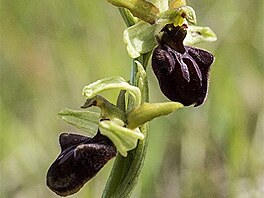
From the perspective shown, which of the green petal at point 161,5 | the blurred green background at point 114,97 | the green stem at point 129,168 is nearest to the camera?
the green stem at point 129,168

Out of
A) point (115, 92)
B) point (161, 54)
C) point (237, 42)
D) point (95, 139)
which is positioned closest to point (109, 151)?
point (95, 139)

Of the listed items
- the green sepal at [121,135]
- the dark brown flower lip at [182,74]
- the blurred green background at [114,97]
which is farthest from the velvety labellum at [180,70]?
the blurred green background at [114,97]

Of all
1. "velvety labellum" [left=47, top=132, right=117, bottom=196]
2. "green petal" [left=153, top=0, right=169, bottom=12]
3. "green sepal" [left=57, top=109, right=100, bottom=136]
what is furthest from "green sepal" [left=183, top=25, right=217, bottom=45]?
"velvety labellum" [left=47, top=132, right=117, bottom=196]

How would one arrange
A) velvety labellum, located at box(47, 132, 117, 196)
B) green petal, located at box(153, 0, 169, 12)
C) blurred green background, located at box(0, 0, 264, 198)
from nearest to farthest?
velvety labellum, located at box(47, 132, 117, 196)
green petal, located at box(153, 0, 169, 12)
blurred green background, located at box(0, 0, 264, 198)

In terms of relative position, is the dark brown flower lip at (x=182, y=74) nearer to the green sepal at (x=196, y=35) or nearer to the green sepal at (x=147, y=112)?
the green sepal at (x=147, y=112)

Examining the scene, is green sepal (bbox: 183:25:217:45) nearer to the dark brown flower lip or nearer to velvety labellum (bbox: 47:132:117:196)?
the dark brown flower lip

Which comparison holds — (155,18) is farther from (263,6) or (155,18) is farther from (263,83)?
(263,6)
